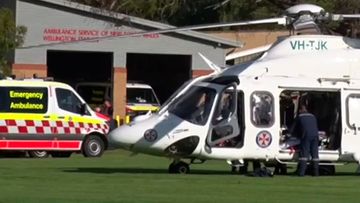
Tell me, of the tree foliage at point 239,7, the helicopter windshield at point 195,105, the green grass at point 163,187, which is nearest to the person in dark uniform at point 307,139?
the green grass at point 163,187

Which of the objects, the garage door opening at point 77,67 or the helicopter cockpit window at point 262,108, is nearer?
the helicopter cockpit window at point 262,108

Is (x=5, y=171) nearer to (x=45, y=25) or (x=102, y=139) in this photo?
(x=102, y=139)

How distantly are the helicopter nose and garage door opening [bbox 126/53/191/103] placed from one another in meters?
33.2

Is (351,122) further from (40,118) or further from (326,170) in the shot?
(40,118)

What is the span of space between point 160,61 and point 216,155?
116 feet

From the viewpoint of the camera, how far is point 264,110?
858 inches

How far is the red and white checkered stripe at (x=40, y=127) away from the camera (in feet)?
104

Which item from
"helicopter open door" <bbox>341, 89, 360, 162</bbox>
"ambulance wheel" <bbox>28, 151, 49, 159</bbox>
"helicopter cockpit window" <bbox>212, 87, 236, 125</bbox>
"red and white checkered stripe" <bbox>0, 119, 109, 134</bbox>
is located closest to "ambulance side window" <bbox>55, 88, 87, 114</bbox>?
"red and white checkered stripe" <bbox>0, 119, 109, 134</bbox>

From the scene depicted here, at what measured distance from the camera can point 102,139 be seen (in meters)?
33.3

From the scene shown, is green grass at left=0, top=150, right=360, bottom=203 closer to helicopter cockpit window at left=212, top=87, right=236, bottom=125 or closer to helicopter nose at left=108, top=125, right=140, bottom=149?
helicopter nose at left=108, top=125, right=140, bottom=149

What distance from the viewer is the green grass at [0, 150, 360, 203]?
16.6m

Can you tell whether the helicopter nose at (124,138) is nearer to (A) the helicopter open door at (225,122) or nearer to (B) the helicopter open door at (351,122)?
(A) the helicopter open door at (225,122)

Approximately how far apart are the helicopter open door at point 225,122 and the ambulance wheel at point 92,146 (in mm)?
11813

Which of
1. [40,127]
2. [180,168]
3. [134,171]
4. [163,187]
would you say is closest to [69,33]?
[40,127]
